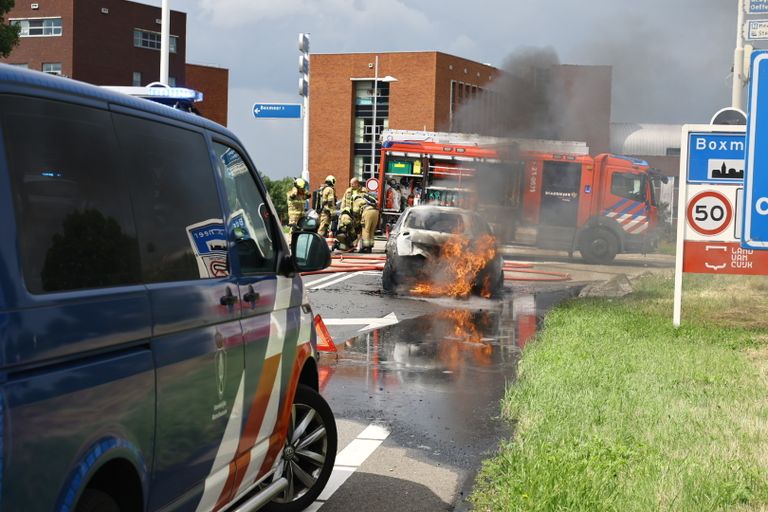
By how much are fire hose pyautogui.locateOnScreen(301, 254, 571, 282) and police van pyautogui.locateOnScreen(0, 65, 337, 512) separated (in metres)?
15.4

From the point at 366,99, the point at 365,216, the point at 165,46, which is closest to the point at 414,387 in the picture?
the point at 165,46

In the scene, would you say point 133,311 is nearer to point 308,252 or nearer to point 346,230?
point 308,252

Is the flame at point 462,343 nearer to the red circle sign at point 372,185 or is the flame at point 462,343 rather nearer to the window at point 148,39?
the red circle sign at point 372,185

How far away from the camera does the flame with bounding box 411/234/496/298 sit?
57.7 feet

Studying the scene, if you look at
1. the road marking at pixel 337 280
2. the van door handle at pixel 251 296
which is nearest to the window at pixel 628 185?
the road marking at pixel 337 280

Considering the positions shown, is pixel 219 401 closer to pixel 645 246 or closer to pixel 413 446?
pixel 413 446

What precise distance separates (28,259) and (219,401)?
1417mm

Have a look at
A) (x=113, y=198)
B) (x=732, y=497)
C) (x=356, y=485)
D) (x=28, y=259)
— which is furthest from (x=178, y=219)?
(x=732, y=497)

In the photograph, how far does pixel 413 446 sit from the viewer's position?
6.98m

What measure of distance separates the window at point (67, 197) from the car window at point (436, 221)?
47.4 feet

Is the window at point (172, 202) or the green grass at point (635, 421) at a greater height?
the window at point (172, 202)

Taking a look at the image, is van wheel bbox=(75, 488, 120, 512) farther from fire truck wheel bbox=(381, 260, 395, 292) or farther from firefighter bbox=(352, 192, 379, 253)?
firefighter bbox=(352, 192, 379, 253)

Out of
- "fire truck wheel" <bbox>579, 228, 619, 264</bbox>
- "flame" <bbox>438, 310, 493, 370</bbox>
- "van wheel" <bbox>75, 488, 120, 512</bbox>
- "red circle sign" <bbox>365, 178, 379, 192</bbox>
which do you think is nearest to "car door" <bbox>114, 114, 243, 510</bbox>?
"van wheel" <bbox>75, 488, 120, 512</bbox>

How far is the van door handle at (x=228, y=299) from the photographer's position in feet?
13.4
